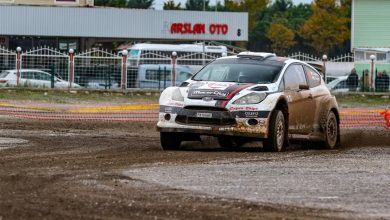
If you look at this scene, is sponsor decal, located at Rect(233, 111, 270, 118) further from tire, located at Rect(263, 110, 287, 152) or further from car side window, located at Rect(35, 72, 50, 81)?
car side window, located at Rect(35, 72, 50, 81)

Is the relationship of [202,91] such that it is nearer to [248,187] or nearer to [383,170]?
[383,170]

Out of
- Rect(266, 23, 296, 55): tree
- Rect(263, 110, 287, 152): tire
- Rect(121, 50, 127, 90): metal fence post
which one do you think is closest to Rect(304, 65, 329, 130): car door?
Rect(263, 110, 287, 152): tire

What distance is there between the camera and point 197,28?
58562mm

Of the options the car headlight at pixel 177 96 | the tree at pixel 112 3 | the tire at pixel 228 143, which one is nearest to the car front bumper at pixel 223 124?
the car headlight at pixel 177 96

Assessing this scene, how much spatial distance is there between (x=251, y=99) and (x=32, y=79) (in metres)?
26.9

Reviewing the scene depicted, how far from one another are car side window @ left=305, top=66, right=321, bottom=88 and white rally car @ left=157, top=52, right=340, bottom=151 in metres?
0.38

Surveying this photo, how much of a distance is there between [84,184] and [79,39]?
47.9 m

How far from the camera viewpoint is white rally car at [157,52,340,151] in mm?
14438

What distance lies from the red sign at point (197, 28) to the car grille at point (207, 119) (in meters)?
44.1

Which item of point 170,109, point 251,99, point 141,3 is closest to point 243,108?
point 251,99

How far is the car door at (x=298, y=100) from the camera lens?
15555mm

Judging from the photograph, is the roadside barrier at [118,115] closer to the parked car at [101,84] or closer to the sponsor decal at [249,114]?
the sponsor decal at [249,114]

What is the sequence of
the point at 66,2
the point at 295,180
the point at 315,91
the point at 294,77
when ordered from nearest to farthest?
the point at 295,180 → the point at 294,77 → the point at 315,91 → the point at 66,2

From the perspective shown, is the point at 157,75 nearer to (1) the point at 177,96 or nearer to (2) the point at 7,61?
(2) the point at 7,61
